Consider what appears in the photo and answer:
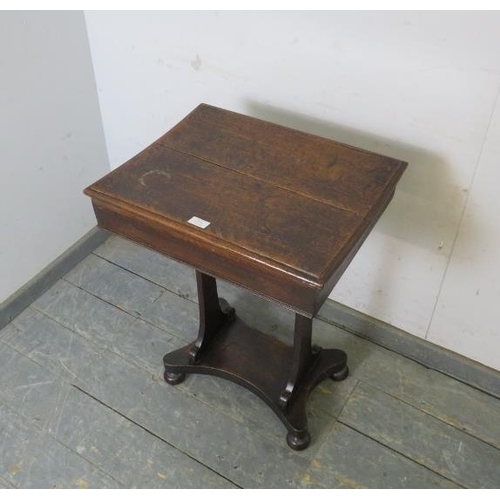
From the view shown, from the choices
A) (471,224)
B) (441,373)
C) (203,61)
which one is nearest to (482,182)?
(471,224)

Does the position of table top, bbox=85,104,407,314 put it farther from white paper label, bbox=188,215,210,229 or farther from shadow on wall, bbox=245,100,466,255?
shadow on wall, bbox=245,100,466,255

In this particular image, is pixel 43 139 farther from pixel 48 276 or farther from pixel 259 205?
pixel 259 205

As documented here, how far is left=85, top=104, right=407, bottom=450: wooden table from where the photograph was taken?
43.4 inches

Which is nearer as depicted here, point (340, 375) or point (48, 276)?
point (340, 375)

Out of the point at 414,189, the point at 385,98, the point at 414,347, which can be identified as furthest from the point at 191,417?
the point at 385,98

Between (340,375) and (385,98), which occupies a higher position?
(385,98)

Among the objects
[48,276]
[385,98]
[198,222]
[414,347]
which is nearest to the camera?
[198,222]

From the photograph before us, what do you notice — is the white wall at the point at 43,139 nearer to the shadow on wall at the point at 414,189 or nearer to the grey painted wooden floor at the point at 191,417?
the grey painted wooden floor at the point at 191,417

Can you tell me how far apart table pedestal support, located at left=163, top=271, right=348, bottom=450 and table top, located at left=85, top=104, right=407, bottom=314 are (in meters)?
0.33

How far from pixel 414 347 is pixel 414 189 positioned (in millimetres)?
554

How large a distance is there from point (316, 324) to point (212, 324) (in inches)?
15.4

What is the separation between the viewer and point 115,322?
6.26ft

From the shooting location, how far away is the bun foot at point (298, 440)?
5.10 ft

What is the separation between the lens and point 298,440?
156 centimetres
